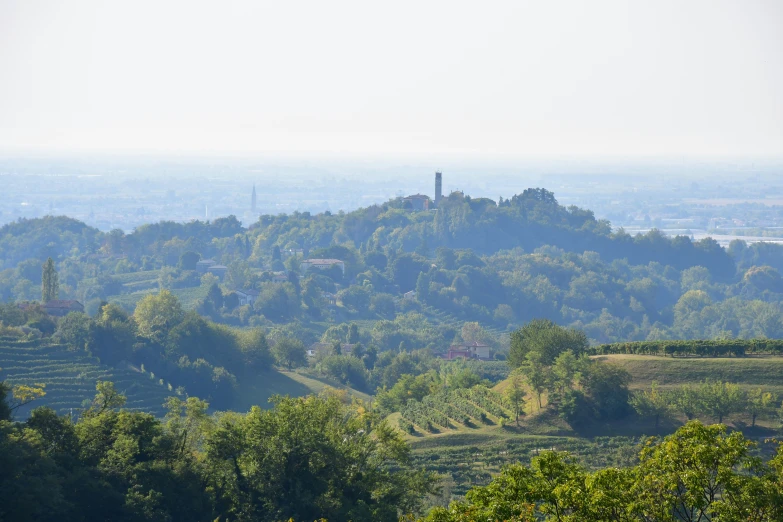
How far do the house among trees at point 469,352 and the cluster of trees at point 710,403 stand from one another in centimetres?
4347

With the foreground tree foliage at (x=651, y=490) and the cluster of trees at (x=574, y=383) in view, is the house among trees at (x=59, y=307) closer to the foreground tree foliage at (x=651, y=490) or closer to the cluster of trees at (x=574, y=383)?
the cluster of trees at (x=574, y=383)

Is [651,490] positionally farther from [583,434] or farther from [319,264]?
[319,264]

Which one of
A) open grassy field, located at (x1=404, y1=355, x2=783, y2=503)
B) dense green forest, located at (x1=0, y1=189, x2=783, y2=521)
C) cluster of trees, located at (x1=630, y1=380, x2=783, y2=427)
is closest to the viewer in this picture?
dense green forest, located at (x1=0, y1=189, x2=783, y2=521)

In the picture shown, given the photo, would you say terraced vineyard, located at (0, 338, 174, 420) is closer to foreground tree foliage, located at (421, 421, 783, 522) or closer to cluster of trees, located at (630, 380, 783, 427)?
cluster of trees, located at (630, 380, 783, 427)

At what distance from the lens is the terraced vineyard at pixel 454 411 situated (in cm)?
4022

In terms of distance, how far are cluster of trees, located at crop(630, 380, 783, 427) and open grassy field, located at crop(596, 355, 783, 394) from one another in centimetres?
121

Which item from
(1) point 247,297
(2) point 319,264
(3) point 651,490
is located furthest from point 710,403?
(2) point 319,264

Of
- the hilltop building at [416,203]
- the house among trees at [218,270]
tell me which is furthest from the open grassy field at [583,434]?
the hilltop building at [416,203]

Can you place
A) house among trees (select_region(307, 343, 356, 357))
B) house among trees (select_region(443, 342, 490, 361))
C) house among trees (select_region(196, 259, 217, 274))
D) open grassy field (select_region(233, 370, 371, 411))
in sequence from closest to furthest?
1. open grassy field (select_region(233, 370, 371, 411))
2. house among trees (select_region(307, 343, 356, 357))
3. house among trees (select_region(443, 342, 490, 361))
4. house among trees (select_region(196, 259, 217, 274))

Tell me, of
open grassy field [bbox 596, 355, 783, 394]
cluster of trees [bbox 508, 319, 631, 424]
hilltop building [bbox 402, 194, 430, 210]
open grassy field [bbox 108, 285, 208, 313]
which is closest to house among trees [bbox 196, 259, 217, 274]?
open grassy field [bbox 108, 285, 208, 313]

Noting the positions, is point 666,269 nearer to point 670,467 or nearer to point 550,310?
point 550,310

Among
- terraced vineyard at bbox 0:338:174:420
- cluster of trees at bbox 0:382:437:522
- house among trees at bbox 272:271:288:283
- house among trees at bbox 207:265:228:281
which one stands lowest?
house among trees at bbox 207:265:228:281

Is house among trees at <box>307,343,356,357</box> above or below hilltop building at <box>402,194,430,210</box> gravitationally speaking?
below

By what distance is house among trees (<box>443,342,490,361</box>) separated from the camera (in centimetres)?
8338
